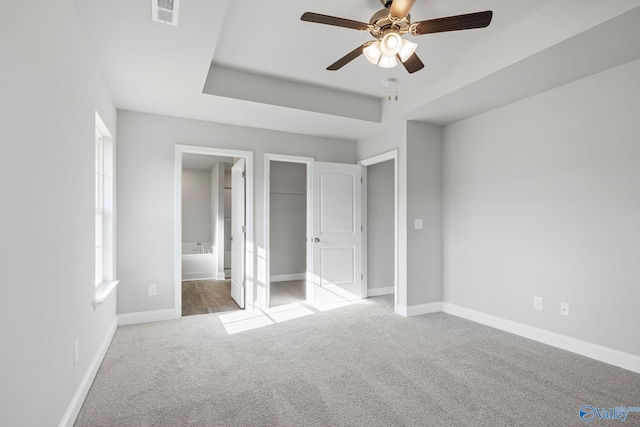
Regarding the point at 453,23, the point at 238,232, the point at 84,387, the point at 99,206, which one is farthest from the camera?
the point at 238,232

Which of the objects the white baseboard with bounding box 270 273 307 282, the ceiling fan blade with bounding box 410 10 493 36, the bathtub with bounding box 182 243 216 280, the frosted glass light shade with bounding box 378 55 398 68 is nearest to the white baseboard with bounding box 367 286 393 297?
the white baseboard with bounding box 270 273 307 282

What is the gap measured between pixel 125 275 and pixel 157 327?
714mm

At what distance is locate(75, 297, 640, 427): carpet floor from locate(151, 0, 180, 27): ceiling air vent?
8.41 ft

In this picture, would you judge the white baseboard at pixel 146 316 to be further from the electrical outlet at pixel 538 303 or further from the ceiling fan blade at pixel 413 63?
the electrical outlet at pixel 538 303

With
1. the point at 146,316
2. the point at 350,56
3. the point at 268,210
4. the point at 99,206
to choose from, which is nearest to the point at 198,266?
the point at 146,316

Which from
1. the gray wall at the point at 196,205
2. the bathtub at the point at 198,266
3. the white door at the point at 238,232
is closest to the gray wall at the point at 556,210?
the white door at the point at 238,232

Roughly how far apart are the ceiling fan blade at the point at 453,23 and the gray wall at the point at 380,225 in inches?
129

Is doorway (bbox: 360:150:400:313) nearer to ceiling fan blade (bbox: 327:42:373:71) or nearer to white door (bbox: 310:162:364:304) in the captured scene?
white door (bbox: 310:162:364:304)

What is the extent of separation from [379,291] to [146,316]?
3.33 metres

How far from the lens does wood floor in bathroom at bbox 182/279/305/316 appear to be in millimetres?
4580

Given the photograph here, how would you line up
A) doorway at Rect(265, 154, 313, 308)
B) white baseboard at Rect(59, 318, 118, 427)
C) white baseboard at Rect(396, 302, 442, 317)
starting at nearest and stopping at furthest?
white baseboard at Rect(59, 318, 118, 427) → white baseboard at Rect(396, 302, 442, 317) → doorway at Rect(265, 154, 313, 308)

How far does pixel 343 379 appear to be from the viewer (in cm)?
258

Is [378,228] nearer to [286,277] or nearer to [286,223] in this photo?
[286,223]

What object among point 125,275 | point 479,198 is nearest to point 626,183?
point 479,198
